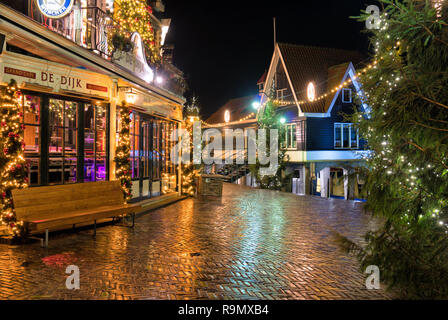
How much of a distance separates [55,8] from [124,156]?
4.16 metres

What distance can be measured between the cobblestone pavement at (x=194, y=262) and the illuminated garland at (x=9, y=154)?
561 mm

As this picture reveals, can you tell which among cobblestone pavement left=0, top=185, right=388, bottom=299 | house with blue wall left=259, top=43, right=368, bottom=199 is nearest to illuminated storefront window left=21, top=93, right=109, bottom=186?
cobblestone pavement left=0, top=185, right=388, bottom=299

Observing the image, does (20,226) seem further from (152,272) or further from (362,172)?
(362,172)

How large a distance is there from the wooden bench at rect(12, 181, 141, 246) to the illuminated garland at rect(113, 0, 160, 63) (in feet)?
17.7

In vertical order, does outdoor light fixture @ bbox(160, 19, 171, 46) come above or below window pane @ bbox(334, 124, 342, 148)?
above

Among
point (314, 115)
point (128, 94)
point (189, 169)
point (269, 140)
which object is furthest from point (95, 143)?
point (314, 115)

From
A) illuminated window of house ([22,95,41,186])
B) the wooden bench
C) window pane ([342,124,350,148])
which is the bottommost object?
the wooden bench

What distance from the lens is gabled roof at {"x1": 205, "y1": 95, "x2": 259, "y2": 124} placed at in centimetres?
3731

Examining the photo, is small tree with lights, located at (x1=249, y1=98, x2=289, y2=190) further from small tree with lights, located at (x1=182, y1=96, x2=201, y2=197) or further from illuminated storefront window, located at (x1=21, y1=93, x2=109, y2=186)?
illuminated storefront window, located at (x1=21, y1=93, x2=109, y2=186)

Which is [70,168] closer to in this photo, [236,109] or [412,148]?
[412,148]

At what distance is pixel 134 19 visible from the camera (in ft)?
44.2

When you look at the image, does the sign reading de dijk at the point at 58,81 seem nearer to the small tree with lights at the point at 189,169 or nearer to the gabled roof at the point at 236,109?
the small tree with lights at the point at 189,169

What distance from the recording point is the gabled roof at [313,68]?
1013 inches

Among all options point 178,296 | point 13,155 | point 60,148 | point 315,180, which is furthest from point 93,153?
point 315,180
